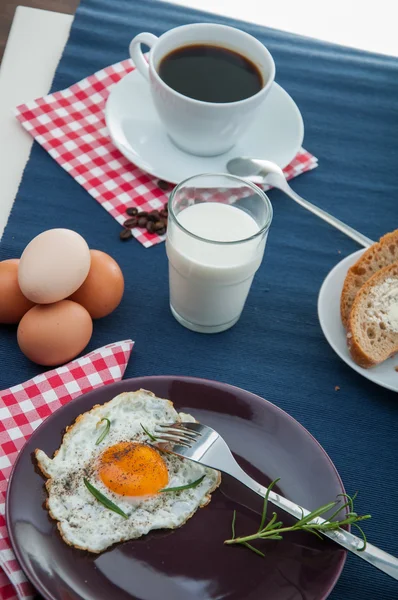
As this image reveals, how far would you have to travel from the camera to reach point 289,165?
5.98 feet

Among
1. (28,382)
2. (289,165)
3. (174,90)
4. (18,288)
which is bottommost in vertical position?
(28,382)

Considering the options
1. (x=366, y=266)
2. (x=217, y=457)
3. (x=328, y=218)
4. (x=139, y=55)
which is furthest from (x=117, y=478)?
(x=139, y=55)

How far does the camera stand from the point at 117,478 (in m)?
1.17

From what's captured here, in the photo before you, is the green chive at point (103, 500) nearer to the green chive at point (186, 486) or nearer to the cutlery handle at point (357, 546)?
the green chive at point (186, 486)

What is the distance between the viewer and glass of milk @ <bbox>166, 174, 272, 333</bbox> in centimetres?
141

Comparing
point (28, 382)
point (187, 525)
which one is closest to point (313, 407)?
point (187, 525)

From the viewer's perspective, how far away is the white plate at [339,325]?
4.70 ft

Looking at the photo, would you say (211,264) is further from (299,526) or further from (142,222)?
(299,526)

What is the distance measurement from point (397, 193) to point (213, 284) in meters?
0.65

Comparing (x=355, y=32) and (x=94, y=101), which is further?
(x=355, y=32)

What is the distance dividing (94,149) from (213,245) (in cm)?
57

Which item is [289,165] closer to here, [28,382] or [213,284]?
[213,284]

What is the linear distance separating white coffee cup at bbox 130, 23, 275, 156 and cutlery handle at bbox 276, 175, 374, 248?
159 mm

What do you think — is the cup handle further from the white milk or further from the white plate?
the white plate
